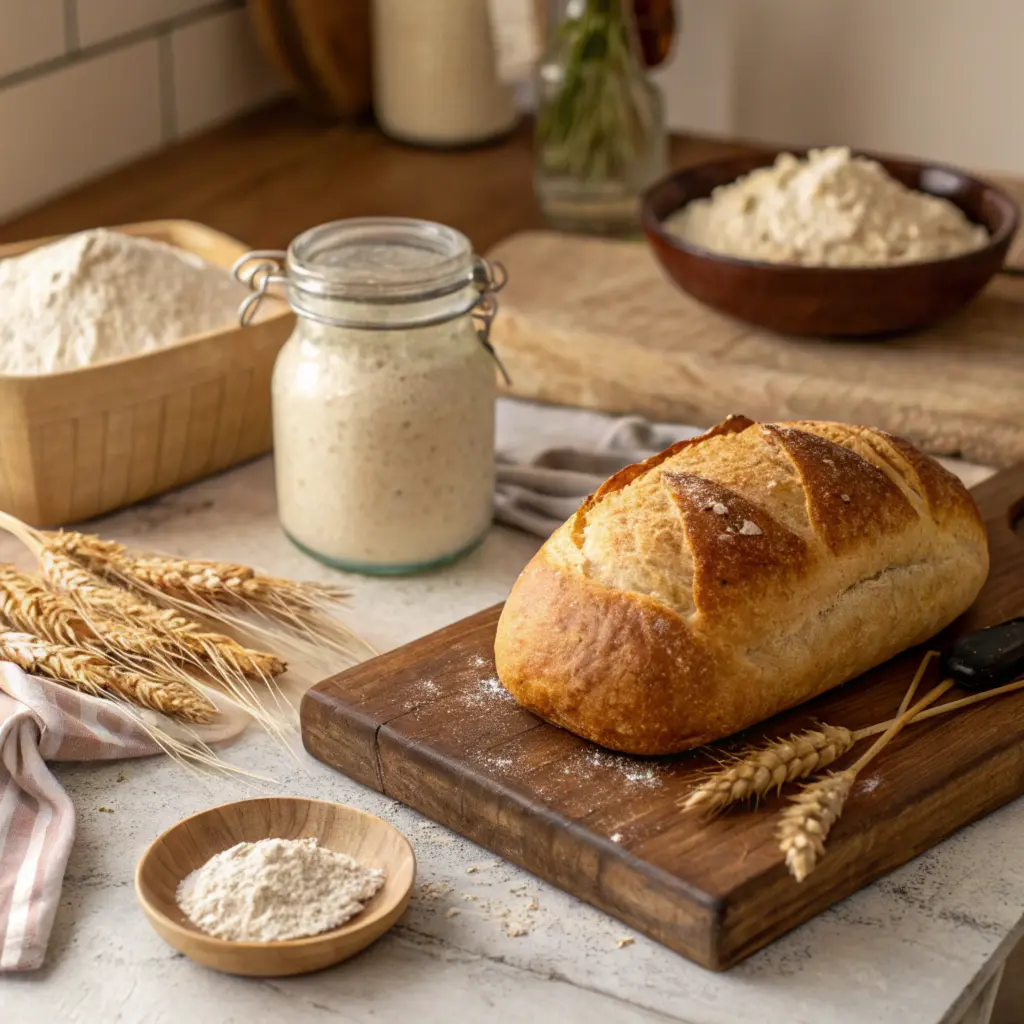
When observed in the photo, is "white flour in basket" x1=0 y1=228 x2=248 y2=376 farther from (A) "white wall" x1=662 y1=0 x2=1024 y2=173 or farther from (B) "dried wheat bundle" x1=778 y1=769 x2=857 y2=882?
(A) "white wall" x1=662 y1=0 x2=1024 y2=173

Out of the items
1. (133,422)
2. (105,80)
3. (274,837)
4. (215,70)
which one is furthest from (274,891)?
(215,70)

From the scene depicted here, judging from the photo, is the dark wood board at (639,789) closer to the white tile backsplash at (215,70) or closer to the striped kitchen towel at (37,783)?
the striped kitchen towel at (37,783)

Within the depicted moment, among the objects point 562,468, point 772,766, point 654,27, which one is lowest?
point 562,468

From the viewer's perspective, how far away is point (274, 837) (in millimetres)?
937

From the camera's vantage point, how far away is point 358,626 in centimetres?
122

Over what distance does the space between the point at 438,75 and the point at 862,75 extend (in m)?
0.80

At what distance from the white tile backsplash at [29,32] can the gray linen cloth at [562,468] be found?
33.9 inches

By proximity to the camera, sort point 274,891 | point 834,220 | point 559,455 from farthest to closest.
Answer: point 834,220
point 559,455
point 274,891

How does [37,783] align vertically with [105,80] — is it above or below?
below

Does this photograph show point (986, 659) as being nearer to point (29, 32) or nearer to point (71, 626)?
point (71, 626)

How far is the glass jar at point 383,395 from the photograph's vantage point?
1.21 meters

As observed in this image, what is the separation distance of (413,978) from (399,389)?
50 centimetres

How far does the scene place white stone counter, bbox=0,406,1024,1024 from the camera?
0.84 metres

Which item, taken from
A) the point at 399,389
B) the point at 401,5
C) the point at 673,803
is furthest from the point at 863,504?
the point at 401,5
